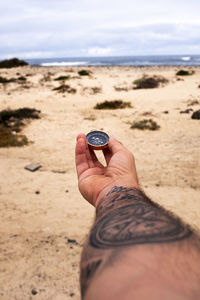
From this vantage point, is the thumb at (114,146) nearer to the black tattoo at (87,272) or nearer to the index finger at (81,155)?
the index finger at (81,155)

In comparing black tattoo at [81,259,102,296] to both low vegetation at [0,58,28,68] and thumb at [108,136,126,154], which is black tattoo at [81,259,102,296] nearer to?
thumb at [108,136,126,154]

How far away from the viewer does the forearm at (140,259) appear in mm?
932

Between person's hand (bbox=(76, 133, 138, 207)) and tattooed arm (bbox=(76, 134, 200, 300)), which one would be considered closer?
tattooed arm (bbox=(76, 134, 200, 300))

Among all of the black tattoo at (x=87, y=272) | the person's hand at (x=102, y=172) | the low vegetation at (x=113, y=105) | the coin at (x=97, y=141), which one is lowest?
the low vegetation at (x=113, y=105)

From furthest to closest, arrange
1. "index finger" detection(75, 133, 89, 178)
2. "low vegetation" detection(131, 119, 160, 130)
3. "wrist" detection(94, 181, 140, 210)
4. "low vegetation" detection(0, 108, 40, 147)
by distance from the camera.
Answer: "low vegetation" detection(131, 119, 160, 130) → "low vegetation" detection(0, 108, 40, 147) → "index finger" detection(75, 133, 89, 178) → "wrist" detection(94, 181, 140, 210)

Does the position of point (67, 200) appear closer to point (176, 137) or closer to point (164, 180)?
point (164, 180)

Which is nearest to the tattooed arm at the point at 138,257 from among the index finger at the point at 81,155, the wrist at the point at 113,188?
the wrist at the point at 113,188

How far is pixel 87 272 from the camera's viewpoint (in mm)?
1261

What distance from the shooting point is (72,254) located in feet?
12.3

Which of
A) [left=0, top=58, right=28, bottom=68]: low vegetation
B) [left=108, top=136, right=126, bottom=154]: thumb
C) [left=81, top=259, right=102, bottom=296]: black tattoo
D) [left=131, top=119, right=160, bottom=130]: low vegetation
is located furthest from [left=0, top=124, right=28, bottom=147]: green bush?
[left=0, top=58, right=28, bottom=68]: low vegetation

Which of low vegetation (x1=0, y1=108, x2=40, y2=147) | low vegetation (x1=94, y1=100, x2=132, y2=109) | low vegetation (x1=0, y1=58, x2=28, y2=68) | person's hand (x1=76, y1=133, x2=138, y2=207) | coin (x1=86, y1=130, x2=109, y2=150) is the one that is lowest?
low vegetation (x1=0, y1=108, x2=40, y2=147)

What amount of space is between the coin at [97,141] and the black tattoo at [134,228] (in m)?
1.26

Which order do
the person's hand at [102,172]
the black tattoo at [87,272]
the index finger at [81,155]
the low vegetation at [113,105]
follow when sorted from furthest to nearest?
the low vegetation at [113,105], the index finger at [81,155], the person's hand at [102,172], the black tattoo at [87,272]

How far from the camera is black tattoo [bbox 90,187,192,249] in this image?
128 centimetres
